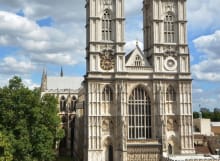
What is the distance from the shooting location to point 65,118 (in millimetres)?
82938

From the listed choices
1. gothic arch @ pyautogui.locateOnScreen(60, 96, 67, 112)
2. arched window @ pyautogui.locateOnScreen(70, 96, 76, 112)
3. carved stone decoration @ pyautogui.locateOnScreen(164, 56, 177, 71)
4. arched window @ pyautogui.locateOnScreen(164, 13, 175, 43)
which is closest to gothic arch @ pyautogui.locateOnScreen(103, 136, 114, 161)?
carved stone decoration @ pyautogui.locateOnScreen(164, 56, 177, 71)

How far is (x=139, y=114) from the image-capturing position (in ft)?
174

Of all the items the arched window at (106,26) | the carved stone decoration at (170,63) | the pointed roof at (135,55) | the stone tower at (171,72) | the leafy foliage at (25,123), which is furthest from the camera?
the carved stone decoration at (170,63)

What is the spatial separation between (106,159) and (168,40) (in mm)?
18813

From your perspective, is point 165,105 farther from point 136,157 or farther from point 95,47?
point 95,47

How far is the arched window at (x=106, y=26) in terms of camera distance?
5366cm

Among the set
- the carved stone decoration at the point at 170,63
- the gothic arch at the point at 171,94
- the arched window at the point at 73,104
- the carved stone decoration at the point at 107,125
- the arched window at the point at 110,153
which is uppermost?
the carved stone decoration at the point at 170,63

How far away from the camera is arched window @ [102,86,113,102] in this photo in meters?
52.2

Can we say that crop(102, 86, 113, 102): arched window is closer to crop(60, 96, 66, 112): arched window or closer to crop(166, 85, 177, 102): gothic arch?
crop(166, 85, 177, 102): gothic arch

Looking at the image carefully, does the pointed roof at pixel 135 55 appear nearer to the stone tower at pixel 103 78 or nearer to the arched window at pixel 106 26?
the stone tower at pixel 103 78

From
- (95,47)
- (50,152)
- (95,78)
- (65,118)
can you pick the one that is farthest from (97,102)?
(65,118)

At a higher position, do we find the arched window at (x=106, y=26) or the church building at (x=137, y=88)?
the arched window at (x=106, y=26)

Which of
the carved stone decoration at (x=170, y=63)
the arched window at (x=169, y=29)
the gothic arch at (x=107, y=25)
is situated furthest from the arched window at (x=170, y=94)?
the gothic arch at (x=107, y=25)

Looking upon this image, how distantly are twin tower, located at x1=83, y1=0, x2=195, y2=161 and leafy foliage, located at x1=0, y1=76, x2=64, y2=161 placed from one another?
9.49 metres
